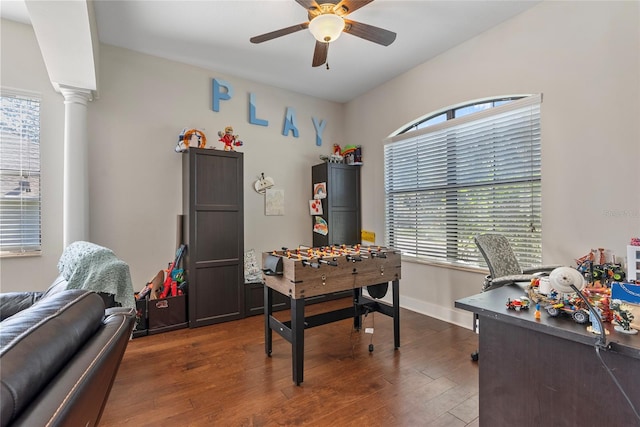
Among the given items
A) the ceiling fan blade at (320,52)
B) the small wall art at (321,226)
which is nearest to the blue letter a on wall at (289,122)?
the small wall art at (321,226)

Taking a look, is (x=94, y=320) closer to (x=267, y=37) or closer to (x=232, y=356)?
(x=232, y=356)

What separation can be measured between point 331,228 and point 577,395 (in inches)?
131

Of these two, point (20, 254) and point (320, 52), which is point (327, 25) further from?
point (20, 254)

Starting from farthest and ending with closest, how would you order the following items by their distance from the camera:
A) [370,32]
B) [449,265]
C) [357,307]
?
[449,265] < [357,307] < [370,32]

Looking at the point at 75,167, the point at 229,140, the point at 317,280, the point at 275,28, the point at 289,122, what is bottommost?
the point at 317,280

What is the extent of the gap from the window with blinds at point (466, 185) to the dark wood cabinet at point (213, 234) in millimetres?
2134

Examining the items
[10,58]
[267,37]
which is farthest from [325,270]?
[10,58]

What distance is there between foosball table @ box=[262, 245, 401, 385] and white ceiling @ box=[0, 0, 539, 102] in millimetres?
2232

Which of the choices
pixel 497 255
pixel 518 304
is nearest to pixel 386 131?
pixel 497 255

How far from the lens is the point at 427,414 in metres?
1.85

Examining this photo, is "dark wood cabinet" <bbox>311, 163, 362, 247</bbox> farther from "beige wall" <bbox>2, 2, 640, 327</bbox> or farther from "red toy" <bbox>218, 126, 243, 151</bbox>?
"red toy" <bbox>218, 126, 243, 151</bbox>

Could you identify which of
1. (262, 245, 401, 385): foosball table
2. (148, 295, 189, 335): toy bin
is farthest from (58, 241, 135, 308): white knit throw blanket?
(148, 295, 189, 335): toy bin

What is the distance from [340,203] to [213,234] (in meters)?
1.89

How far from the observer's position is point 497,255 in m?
2.53
